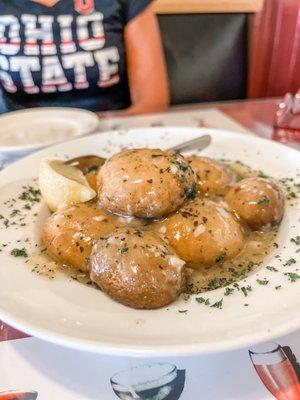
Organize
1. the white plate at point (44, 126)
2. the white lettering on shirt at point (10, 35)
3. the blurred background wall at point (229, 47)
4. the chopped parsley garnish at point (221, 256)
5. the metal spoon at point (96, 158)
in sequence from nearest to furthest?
1. the chopped parsley garnish at point (221, 256)
2. the metal spoon at point (96, 158)
3. the white plate at point (44, 126)
4. the white lettering on shirt at point (10, 35)
5. the blurred background wall at point (229, 47)

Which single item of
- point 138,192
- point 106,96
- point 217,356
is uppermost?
point 138,192

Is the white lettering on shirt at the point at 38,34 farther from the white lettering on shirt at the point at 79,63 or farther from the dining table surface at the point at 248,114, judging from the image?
the dining table surface at the point at 248,114

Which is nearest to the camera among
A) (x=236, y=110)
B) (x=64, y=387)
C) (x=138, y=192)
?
(x=64, y=387)

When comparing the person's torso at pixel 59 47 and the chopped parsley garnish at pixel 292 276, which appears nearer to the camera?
the chopped parsley garnish at pixel 292 276

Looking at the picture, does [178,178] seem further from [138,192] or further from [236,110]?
[236,110]

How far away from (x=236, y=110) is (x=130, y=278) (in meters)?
1.10

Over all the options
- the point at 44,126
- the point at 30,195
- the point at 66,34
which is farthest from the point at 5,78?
the point at 30,195

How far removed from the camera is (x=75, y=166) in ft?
3.39

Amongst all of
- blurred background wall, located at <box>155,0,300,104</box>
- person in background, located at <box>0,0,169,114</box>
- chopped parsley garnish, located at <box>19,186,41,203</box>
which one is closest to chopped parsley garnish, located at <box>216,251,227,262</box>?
chopped parsley garnish, located at <box>19,186,41,203</box>

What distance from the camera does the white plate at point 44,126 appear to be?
129cm

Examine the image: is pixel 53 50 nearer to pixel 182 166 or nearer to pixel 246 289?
pixel 182 166

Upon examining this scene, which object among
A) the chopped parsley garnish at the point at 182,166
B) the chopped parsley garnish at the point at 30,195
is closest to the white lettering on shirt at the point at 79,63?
the chopped parsley garnish at the point at 30,195

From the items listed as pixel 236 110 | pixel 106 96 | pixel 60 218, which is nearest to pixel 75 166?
pixel 60 218

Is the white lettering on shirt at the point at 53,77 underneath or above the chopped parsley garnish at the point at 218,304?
underneath
